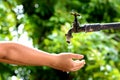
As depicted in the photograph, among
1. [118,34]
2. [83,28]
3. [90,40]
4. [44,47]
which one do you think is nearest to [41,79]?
[44,47]

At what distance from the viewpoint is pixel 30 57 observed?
2.82ft

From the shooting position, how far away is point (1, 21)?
6.93 feet

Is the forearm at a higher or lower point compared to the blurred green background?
higher

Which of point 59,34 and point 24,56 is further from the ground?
point 24,56

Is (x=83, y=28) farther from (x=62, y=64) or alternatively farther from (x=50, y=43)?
(x=50, y=43)

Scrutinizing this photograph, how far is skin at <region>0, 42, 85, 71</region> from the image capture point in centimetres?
86

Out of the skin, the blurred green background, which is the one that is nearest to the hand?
the skin

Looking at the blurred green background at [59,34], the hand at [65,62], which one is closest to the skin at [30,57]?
the hand at [65,62]

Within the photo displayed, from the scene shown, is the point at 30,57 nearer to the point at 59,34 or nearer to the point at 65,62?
the point at 65,62

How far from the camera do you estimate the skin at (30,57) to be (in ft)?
2.82

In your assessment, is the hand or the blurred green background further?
the blurred green background

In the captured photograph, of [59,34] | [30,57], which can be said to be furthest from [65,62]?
[59,34]

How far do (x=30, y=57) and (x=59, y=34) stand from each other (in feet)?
3.80

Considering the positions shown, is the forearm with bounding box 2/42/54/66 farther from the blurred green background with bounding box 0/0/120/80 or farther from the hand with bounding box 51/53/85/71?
the blurred green background with bounding box 0/0/120/80
